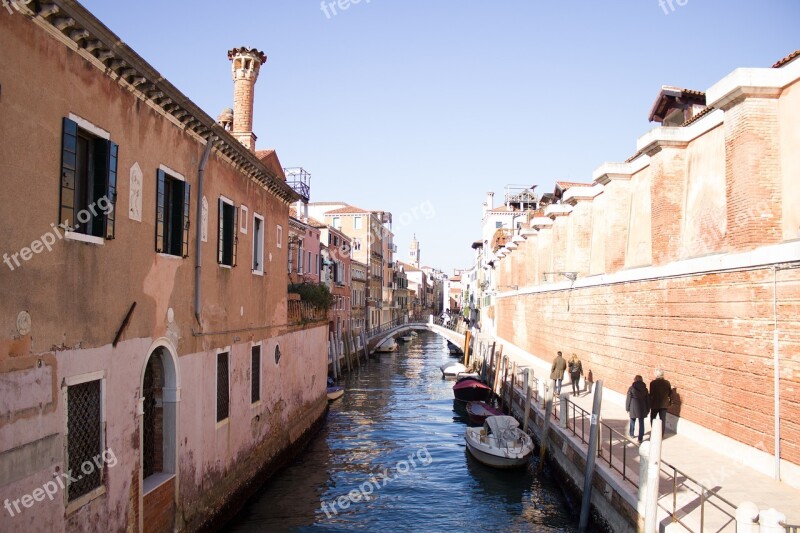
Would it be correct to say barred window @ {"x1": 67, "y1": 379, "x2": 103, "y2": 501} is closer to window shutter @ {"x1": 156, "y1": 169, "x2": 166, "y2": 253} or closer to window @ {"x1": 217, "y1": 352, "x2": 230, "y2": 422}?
window shutter @ {"x1": 156, "y1": 169, "x2": 166, "y2": 253}

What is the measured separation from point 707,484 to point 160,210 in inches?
315

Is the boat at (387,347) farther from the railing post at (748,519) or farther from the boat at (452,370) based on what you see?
the railing post at (748,519)

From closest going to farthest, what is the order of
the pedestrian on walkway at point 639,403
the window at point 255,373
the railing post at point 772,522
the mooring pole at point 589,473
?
1. the railing post at point 772,522
2. the mooring pole at point 589,473
3. the pedestrian on walkway at point 639,403
4. the window at point 255,373

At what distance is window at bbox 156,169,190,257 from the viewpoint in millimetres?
8375

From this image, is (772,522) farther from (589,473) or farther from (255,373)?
(255,373)

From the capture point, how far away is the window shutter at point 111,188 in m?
6.84

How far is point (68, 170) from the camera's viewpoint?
622 centimetres

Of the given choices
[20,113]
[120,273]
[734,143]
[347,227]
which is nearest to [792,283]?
[734,143]

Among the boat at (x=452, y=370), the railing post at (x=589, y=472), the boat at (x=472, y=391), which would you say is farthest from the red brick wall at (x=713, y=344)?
the boat at (x=452, y=370)

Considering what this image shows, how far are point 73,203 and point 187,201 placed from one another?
297 cm

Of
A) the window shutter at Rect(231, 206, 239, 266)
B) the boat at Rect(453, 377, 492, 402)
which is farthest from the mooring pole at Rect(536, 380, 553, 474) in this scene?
the boat at Rect(453, 377, 492, 402)

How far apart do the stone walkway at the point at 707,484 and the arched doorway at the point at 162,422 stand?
20.1ft

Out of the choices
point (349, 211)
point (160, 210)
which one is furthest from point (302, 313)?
point (349, 211)

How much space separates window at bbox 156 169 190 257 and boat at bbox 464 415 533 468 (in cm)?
857
